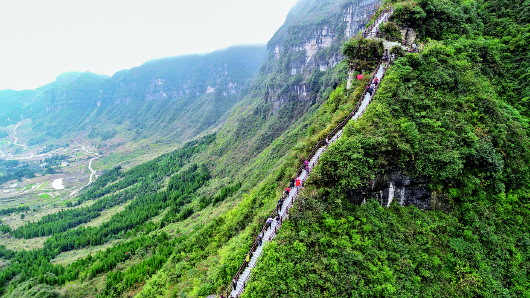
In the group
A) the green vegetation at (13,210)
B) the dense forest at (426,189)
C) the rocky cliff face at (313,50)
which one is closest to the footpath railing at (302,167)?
the dense forest at (426,189)

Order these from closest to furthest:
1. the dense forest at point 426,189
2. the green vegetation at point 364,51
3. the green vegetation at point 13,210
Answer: the dense forest at point 426,189, the green vegetation at point 364,51, the green vegetation at point 13,210

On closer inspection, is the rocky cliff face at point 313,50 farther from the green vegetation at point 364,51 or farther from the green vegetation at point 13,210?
the green vegetation at point 13,210

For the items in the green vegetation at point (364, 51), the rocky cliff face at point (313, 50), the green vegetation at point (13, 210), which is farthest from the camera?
the green vegetation at point (13, 210)

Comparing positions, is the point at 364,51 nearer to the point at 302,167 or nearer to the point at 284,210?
the point at 302,167

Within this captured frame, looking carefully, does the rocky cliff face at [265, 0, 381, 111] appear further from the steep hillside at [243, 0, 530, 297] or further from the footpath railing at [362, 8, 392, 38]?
the steep hillside at [243, 0, 530, 297]

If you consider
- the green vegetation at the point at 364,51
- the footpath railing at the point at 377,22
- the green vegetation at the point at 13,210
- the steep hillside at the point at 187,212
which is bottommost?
the green vegetation at the point at 13,210

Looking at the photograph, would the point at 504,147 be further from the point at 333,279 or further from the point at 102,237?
the point at 102,237

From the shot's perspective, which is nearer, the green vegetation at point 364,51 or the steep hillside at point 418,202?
the steep hillside at point 418,202

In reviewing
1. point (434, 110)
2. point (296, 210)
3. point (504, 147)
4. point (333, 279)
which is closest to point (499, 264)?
point (504, 147)
